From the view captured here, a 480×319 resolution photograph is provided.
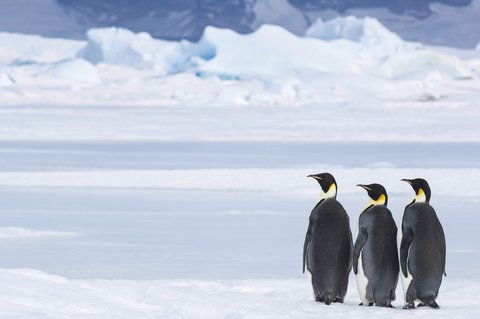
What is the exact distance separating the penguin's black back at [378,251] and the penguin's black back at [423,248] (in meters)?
0.09

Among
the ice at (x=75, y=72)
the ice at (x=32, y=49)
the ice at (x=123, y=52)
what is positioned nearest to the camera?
the ice at (x=75, y=72)

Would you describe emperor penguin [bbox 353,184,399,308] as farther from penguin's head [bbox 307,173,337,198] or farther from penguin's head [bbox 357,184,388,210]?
penguin's head [bbox 307,173,337,198]

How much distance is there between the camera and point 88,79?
33.6 metres

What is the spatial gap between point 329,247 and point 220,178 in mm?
5454

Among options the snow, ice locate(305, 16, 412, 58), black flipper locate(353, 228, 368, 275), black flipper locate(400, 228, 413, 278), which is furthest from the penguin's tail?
ice locate(305, 16, 412, 58)

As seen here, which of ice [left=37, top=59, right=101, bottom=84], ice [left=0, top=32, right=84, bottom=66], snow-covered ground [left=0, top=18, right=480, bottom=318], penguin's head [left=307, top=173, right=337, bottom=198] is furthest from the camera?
ice [left=0, top=32, right=84, bottom=66]

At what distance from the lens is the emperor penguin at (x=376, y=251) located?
11.8 ft

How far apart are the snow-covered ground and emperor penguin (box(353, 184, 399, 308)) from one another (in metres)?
0.10

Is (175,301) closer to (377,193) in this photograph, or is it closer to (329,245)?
(329,245)

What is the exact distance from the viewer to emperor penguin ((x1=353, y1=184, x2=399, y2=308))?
3.60m

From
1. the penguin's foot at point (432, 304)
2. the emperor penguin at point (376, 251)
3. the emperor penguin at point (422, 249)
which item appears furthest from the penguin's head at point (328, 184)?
the penguin's foot at point (432, 304)

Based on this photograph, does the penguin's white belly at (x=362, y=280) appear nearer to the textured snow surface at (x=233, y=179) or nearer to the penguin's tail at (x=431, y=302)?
the penguin's tail at (x=431, y=302)

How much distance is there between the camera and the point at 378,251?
142 inches

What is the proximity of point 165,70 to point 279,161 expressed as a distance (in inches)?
1085
